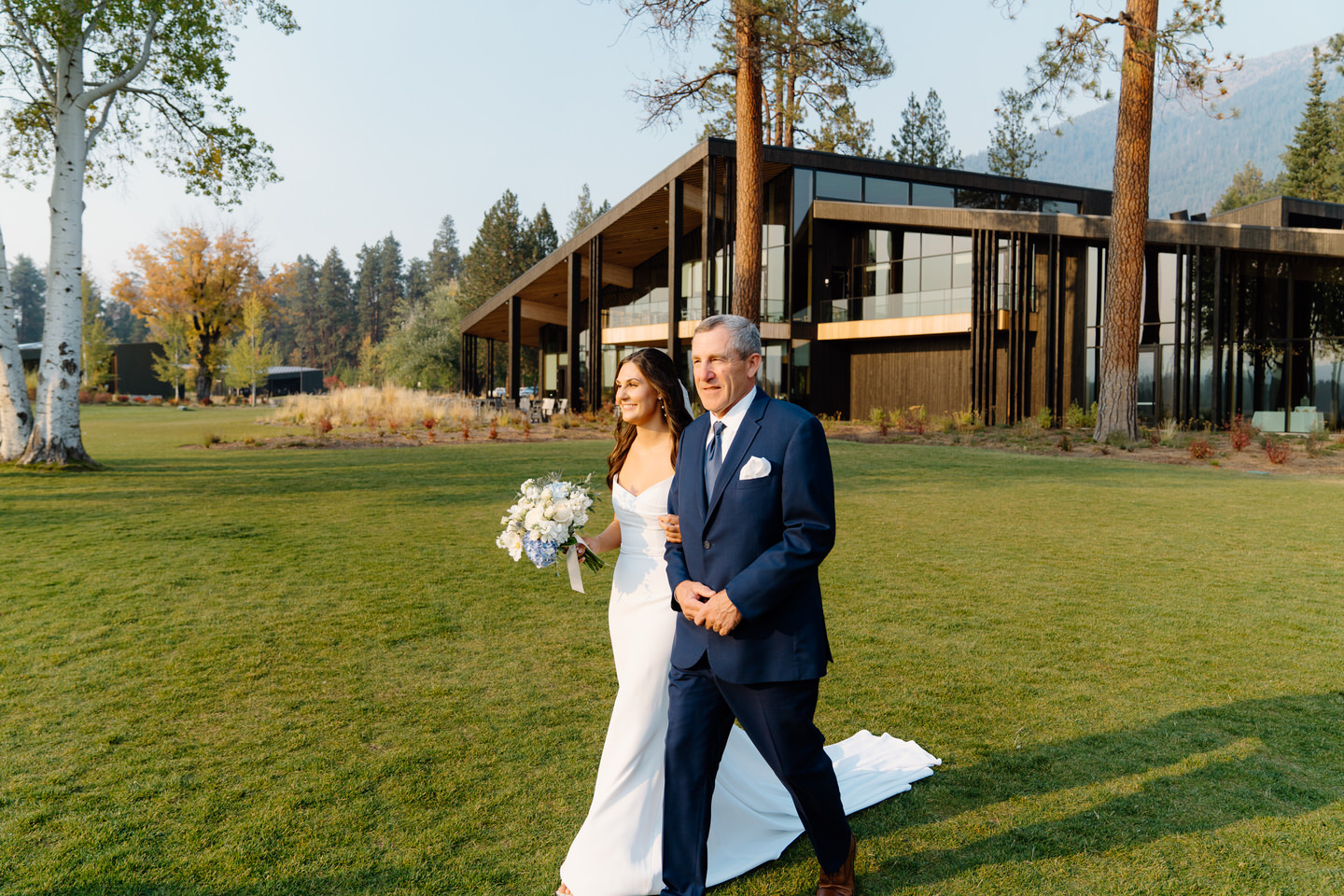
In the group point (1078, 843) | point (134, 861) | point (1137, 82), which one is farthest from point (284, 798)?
point (1137, 82)

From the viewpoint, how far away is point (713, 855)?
289 centimetres

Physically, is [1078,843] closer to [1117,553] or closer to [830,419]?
[1117,553]

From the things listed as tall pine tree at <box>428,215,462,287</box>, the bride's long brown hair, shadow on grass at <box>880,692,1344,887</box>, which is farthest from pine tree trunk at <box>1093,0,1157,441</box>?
tall pine tree at <box>428,215,462,287</box>

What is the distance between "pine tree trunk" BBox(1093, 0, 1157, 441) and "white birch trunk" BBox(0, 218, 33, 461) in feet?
69.5

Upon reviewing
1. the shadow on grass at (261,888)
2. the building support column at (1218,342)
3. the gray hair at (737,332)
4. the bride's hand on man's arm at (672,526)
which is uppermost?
the building support column at (1218,342)

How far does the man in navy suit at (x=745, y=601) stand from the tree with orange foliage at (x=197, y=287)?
58.1 meters

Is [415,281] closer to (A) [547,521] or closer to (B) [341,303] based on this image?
(B) [341,303]

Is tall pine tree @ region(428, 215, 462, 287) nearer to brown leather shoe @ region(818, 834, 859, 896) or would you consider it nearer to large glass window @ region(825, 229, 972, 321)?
large glass window @ region(825, 229, 972, 321)

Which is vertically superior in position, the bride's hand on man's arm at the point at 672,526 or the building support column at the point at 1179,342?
the building support column at the point at 1179,342

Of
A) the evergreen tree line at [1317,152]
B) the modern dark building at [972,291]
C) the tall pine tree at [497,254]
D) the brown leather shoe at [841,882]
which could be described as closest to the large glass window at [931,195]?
the modern dark building at [972,291]

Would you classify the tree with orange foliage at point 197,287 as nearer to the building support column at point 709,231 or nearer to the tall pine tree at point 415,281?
the building support column at point 709,231

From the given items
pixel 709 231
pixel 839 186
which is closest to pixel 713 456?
pixel 709 231

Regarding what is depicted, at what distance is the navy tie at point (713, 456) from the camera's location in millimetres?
2549

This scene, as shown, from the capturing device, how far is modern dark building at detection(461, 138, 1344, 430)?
2278 cm
